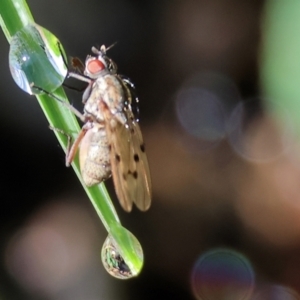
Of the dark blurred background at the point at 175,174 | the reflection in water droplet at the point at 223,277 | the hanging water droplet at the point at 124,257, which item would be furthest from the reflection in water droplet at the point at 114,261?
the reflection in water droplet at the point at 223,277

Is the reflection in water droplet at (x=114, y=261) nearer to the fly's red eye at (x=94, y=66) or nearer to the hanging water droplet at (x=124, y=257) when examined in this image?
the hanging water droplet at (x=124, y=257)

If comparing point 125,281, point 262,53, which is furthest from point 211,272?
point 262,53

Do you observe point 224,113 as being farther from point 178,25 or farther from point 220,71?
point 178,25

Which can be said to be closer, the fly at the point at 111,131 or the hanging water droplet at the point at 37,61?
the hanging water droplet at the point at 37,61

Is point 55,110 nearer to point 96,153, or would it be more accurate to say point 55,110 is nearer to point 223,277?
point 96,153

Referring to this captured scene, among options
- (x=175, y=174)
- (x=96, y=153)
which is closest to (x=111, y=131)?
(x=96, y=153)

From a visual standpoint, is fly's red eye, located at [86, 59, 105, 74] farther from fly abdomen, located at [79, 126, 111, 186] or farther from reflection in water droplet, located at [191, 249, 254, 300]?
reflection in water droplet, located at [191, 249, 254, 300]

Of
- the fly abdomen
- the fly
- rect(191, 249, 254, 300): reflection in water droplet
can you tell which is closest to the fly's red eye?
the fly
